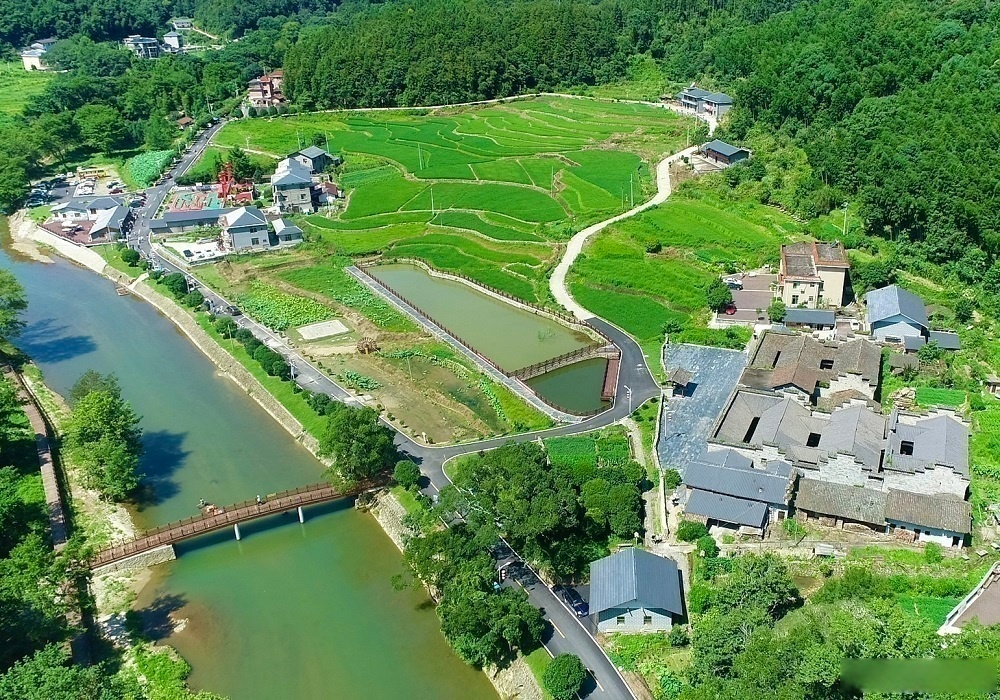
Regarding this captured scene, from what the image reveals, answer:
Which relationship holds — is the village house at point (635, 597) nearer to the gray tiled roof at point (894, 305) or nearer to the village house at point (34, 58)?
the gray tiled roof at point (894, 305)

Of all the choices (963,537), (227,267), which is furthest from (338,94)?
(963,537)

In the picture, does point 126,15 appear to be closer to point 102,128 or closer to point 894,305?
point 102,128

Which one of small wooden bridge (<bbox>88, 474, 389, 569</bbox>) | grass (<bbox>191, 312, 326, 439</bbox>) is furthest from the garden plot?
small wooden bridge (<bbox>88, 474, 389, 569</bbox>)

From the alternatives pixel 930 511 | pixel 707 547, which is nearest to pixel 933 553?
pixel 930 511

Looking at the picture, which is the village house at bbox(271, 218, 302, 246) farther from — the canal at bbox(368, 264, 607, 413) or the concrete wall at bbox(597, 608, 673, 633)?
the concrete wall at bbox(597, 608, 673, 633)

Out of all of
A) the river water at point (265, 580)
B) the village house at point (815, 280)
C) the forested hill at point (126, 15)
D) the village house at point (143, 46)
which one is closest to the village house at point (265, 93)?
the village house at point (143, 46)

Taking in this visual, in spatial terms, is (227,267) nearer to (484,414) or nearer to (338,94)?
(484,414)
